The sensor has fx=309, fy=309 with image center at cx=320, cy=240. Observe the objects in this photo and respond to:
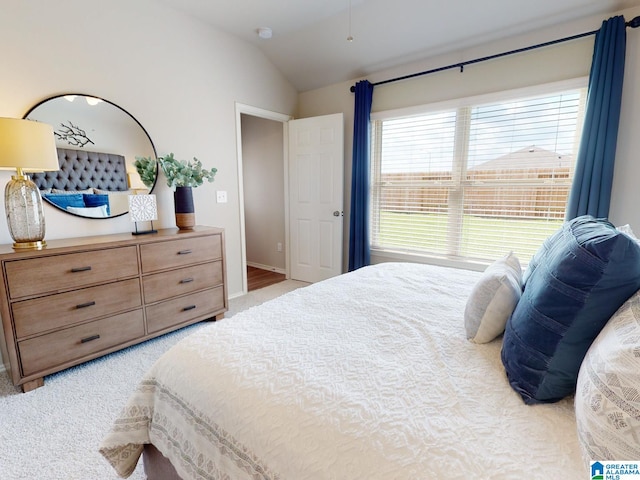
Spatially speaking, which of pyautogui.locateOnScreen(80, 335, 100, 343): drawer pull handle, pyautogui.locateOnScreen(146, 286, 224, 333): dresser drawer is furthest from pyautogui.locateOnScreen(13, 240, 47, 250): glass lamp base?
pyautogui.locateOnScreen(146, 286, 224, 333): dresser drawer

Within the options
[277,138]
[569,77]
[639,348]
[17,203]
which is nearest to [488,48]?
[569,77]

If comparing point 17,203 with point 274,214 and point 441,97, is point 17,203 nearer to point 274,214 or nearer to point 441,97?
point 274,214

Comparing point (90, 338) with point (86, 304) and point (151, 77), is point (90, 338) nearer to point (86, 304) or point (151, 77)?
point (86, 304)

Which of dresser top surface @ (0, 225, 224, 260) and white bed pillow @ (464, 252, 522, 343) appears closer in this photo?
white bed pillow @ (464, 252, 522, 343)

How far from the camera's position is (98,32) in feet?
7.73

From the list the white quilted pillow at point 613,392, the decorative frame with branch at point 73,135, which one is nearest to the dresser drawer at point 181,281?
the decorative frame with branch at point 73,135

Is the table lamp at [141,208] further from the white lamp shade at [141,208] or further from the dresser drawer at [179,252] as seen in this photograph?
the dresser drawer at [179,252]

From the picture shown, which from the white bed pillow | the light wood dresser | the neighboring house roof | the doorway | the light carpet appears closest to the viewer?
the white bed pillow

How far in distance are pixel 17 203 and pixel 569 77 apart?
3.99 m

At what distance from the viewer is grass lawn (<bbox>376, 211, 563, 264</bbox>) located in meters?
2.76

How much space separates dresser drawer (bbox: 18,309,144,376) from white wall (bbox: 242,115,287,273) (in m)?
2.39

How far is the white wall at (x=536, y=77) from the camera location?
226 centimetres

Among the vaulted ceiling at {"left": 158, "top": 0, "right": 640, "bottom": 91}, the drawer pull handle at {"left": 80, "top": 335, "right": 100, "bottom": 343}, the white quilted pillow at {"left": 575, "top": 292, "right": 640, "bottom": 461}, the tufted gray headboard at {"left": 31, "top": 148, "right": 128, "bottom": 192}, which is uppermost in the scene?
the vaulted ceiling at {"left": 158, "top": 0, "right": 640, "bottom": 91}

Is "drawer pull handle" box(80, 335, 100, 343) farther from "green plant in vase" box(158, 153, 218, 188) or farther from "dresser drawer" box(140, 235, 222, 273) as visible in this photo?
"green plant in vase" box(158, 153, 218, 188)
